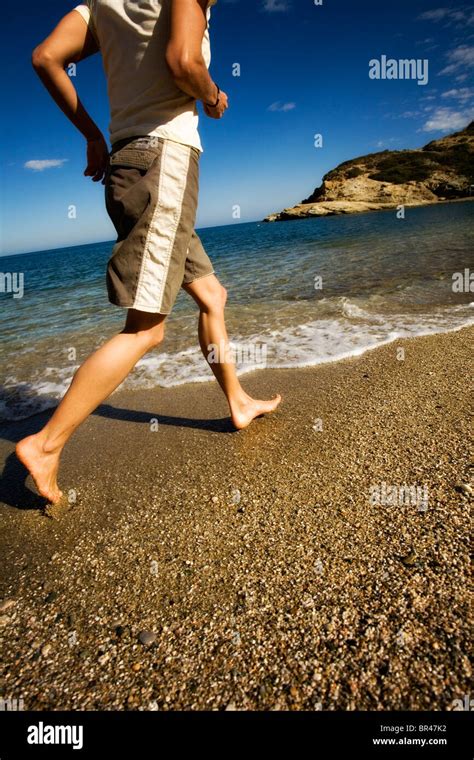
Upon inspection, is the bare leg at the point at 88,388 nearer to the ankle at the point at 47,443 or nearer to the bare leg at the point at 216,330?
the ankle at the point at 47,443

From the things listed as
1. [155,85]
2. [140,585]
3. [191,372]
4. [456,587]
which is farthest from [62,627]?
[191,372]

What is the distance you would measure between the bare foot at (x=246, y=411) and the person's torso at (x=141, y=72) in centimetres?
143

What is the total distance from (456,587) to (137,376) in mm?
3111

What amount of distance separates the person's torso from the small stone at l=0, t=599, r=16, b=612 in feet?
6.29

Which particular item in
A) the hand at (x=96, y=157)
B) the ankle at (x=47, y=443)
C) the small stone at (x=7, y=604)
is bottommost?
the small stone at (x=7, y=604)

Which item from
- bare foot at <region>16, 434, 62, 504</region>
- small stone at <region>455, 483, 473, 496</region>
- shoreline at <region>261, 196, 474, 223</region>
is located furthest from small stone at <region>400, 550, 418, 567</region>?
shoreline at <region>261, 196, 474, 223</region>

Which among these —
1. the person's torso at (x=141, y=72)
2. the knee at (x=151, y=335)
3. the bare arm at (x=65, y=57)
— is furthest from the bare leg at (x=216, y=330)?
the bare arm at (x=65, y=57)

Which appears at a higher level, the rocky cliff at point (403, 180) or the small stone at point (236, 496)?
the rocky cliff at point (403, 180)

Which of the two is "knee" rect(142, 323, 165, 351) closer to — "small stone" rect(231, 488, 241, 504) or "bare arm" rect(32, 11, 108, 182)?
"small stone" rect(231, 488, 241, 504)

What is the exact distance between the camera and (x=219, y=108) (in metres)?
1.64

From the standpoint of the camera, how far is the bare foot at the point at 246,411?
243 centimetres

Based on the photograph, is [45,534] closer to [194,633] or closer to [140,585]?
[140,585]

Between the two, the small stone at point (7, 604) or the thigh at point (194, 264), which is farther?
the thigh at point (194, 264)

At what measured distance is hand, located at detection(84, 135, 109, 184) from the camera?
2.00 meters
